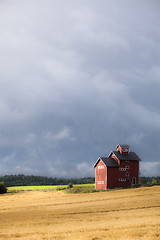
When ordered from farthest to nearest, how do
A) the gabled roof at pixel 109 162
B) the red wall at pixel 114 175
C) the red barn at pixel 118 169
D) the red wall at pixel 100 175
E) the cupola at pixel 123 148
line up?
1. the cupola at pixel 123 148
2. the red wall at pixel 100 175
3. the gabled roof at pixel 109 162
4. the red barn at pixel 118 169
5. the red wall at pixel 114 175

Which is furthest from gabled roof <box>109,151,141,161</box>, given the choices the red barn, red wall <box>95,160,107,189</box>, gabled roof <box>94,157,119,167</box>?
red wall <box>95,160,107,189</box>

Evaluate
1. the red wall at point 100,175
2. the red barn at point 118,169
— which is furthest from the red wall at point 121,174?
the red wall at point 100,175

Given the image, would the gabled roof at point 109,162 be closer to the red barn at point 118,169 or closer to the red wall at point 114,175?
the red barn at point 118,169

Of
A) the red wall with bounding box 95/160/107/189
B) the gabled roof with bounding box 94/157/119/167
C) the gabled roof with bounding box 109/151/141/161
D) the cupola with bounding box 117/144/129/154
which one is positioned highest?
the cupola with bounding box 117/144/129/154

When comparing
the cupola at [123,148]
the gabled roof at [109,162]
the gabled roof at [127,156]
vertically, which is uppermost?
the cupola at [123,148]

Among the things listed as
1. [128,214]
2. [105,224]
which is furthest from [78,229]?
[128,214]

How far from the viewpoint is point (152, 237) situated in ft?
60.5

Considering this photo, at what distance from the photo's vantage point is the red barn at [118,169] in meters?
63.8

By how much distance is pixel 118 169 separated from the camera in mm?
64938

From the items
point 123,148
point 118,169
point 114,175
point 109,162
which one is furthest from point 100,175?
point 123,148

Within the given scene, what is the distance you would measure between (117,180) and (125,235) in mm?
45851

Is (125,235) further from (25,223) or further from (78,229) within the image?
(25,223)

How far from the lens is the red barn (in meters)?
63.8

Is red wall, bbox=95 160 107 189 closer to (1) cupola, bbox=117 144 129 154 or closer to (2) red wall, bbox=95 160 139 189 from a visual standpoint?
(2) red wall, bbox=95 160 139 189
